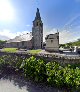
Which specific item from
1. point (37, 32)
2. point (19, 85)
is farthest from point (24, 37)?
point (19, 85)

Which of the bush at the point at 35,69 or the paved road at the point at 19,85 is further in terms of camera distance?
the bush at the point at 35,69

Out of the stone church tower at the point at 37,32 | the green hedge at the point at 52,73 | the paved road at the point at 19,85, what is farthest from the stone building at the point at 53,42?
the paved road at the point at 19,85

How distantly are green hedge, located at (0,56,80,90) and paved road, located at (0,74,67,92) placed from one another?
137 cm

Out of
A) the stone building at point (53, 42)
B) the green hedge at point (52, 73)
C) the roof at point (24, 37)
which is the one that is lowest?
the green hedge at point (52, 73)

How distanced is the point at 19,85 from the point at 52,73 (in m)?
7.98

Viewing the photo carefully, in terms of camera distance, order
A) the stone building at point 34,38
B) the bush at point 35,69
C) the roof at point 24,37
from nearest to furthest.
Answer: the bush at point 35,69 < the stone building at point 34,38 < the roof at point 24,37

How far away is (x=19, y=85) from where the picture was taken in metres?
33.2

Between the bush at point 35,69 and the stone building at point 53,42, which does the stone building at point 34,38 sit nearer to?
the stone building at point 53,42

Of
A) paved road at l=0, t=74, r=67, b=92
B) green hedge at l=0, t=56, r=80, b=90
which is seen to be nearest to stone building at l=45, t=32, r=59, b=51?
green hedge at l=0, t=56, r=80, b=90

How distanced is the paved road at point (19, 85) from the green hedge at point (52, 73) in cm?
137

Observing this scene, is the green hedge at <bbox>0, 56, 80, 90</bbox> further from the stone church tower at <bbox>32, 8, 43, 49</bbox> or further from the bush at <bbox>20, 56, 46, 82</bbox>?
the stone church tower at <bbox>32, 8, 43, 49</bbox>

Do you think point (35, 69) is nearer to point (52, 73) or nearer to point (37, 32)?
point (52, 73)

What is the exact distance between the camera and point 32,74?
3425cm

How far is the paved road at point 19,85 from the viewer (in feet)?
101
